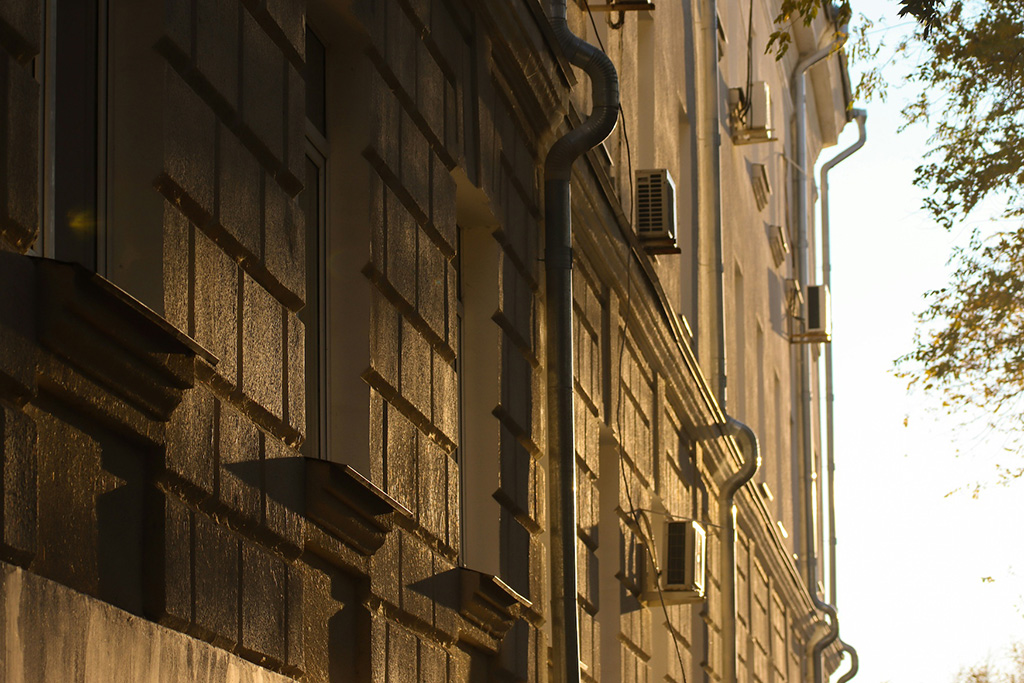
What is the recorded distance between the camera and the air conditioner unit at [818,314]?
79.2 feet

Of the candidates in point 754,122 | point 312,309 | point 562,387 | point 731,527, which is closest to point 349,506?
point 312,309

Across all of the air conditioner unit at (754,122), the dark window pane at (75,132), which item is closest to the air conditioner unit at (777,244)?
the air conditioner unit at (754,122)

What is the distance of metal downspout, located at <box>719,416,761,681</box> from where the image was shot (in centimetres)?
1507

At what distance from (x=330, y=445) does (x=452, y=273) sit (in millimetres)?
1402

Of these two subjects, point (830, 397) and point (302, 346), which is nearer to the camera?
point (302, 346)

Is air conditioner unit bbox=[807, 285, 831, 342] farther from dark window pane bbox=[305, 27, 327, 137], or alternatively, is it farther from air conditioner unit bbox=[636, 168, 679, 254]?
dark window pane bbox=[305, 27, 327, 137]

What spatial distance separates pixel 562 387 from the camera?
8211 mm

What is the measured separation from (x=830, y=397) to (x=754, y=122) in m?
13.0

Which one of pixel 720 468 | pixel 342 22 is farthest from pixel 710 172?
pixel 342 22

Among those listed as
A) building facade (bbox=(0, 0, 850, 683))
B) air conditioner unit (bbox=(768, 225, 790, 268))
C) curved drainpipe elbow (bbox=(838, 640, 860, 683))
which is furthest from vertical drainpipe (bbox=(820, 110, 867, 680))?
building facade (bbox=(0, 0, 850, 683))

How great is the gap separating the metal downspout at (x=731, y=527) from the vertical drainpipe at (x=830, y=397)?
35.3 feet

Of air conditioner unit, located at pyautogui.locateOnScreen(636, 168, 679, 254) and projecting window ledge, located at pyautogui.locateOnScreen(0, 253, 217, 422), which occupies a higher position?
air conditioner unit, located at pyautogui.locateOnScreen(636, 168, 679, 254)

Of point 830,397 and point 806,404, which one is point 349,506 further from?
point 830,397

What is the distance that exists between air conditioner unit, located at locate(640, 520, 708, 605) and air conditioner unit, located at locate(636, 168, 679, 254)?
2.01 metres
